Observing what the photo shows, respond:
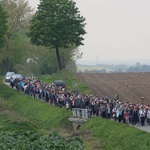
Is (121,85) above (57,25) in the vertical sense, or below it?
below

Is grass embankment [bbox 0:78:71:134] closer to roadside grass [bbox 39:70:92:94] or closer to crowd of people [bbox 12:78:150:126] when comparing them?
crowd of people [bbox 12:78:150:126]

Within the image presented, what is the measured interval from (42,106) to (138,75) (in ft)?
84.4

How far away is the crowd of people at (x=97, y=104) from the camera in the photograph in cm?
4122

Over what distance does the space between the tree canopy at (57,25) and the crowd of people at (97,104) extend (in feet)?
51.0

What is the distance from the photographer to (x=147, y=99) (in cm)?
5847

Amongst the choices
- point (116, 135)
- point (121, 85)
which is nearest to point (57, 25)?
point (121, 85)

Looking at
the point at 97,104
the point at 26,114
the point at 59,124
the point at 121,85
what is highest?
the point at 121,85

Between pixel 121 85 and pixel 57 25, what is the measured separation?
12.0 m

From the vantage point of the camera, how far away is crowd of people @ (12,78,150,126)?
41216 millimetres

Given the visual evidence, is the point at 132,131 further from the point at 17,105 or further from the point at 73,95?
the point at 17,105

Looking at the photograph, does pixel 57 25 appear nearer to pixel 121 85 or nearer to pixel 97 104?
Result: pixel 121 85

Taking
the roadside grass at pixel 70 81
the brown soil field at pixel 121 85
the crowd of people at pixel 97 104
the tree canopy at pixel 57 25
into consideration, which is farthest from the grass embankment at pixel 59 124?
the tree canopy at pixel 57 25

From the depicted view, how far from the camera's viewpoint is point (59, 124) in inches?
1911

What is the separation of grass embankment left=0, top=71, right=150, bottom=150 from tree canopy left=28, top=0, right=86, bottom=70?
5201 mm
